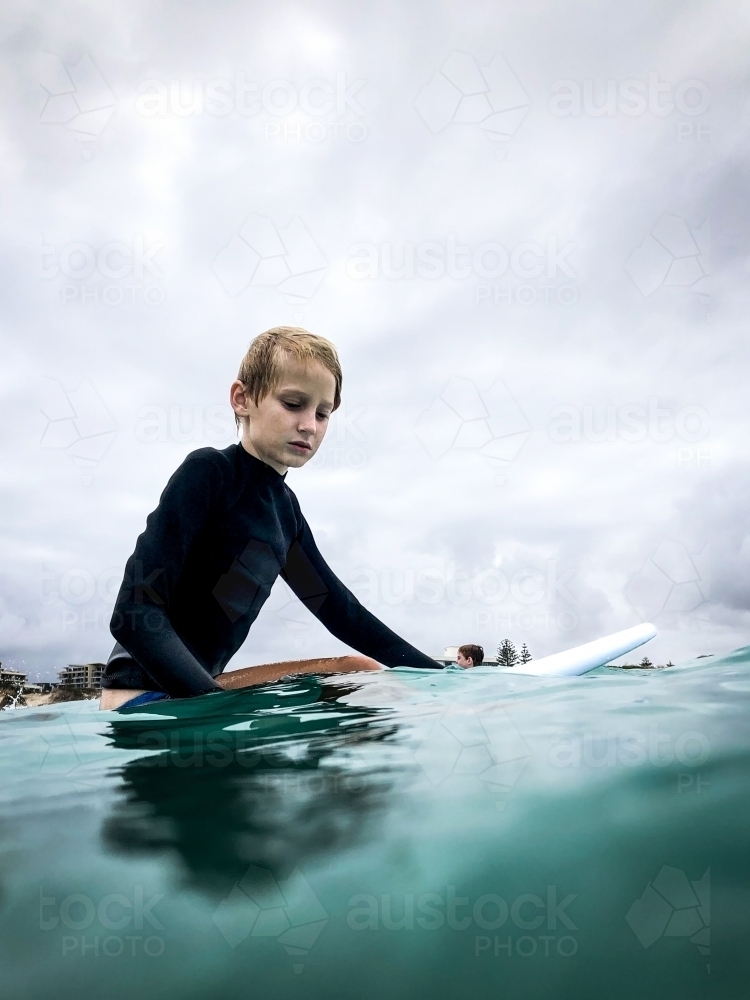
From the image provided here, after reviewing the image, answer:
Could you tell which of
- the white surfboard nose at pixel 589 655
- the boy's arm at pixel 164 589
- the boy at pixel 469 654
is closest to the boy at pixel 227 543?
the boy's arm at pixel 164 589

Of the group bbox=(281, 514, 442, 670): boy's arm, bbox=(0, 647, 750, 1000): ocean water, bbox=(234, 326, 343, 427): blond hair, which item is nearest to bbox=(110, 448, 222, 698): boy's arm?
bbox=(234, 326, 343, 427): blond hair

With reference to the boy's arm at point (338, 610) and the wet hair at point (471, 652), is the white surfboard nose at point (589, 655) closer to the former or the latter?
the boy's arm at point (338, 610)

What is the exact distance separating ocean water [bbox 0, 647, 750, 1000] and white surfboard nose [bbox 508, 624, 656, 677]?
1525 millimetres

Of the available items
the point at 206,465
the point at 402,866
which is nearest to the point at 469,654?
the point at 206,465

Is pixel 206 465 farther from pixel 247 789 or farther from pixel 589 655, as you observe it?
pixel 589 655

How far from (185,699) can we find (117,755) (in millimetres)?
613

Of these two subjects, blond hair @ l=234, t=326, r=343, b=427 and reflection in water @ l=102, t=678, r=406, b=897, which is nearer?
reflection in water @ l=102, t=678, r=406, b=897

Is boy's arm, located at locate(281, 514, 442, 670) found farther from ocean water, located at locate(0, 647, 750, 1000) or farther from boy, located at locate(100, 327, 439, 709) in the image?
ocean water, located at locate(0, 647, 750, 1000)

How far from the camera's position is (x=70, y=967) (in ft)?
2.93

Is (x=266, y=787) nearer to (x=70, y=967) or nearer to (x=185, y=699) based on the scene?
(x=70, y=967)

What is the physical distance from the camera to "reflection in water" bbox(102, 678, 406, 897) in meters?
1.11

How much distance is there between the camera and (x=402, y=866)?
1.02 metres

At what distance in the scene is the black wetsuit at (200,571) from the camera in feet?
8.02

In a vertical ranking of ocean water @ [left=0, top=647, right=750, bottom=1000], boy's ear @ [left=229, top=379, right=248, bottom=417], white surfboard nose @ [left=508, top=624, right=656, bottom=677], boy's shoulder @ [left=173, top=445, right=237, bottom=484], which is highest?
boy's ear @ [left=229, top=379, right=248, bottom=417]
